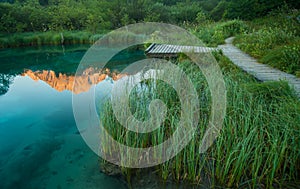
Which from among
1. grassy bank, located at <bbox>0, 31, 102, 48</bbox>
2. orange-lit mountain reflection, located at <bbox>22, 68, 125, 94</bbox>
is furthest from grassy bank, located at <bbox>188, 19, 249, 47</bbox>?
grassy bank, located at <bbox>0, 31, 102, 48</bbox>

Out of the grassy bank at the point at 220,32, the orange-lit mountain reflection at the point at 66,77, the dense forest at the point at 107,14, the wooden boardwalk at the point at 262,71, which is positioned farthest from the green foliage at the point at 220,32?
the orange-lit mountain reflection at the point at 66,77

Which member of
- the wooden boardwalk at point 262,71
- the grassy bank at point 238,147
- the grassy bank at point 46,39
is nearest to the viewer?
the grassy bank at point 238,147

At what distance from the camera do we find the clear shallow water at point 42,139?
8.36 feet

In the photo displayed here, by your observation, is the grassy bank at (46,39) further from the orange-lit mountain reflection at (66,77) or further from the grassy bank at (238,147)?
the grassy bank at (238,147)

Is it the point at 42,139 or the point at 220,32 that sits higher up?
the point at 220,32

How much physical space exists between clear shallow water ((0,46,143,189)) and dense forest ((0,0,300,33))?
34.5 ft

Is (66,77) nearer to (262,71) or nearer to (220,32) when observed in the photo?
(262,71)

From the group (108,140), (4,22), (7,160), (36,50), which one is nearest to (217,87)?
(108,140)

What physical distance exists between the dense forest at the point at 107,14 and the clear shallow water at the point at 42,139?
1053 centimetres

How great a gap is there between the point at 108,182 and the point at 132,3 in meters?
20.8

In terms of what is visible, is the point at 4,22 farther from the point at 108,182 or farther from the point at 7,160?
the point at 108,182

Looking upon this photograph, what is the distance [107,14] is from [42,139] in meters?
18.0

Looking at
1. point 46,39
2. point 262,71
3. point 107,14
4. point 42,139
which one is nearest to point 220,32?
point 262,71

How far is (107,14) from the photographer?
19.5m
